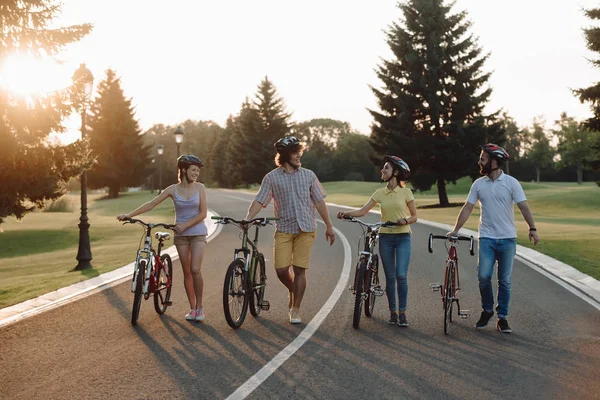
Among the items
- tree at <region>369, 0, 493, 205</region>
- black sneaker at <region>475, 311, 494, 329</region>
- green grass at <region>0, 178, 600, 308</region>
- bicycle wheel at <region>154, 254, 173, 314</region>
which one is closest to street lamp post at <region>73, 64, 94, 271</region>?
green grass at <region>0, 178, 600, 308</region>

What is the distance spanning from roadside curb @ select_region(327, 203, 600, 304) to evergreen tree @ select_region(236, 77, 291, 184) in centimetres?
7702

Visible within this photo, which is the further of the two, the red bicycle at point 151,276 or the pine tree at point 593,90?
the pine tree at point 593,90

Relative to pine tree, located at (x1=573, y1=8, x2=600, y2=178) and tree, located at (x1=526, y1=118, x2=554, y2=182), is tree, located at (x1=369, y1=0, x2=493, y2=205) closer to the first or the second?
pine tree, located at (x1=573, y1=8, x2=600, y2=178)

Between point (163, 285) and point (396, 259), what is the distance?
9.60 ft

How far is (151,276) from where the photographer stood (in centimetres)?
830

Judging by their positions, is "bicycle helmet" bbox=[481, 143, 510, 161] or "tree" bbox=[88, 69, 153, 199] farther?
"tree" bbox=[88, 69, 153, 199]

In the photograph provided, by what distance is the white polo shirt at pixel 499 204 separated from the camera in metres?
7.91

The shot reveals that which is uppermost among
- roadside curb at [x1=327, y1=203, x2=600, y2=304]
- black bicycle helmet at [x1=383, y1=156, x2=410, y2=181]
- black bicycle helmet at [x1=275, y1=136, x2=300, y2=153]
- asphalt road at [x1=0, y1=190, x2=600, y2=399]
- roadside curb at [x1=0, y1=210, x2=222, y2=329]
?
black bicycle helmet at [x1=275, y1=136, x2=300, y2=153]

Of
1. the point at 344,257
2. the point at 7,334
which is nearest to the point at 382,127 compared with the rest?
the point at 344,257

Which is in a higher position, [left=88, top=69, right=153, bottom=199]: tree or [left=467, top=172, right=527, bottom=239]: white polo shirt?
[left=88, top=69, right=153, bottom=199]: tree

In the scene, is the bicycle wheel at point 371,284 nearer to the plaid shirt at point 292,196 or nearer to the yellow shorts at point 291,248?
the yellow shorts at point 291,248

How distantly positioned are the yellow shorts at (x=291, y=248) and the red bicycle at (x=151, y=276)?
4.22ft

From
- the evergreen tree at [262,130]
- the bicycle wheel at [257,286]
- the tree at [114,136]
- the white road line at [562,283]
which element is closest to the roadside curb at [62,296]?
the bicycle wheel at [257,286]

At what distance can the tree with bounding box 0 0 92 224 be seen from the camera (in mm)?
16516
